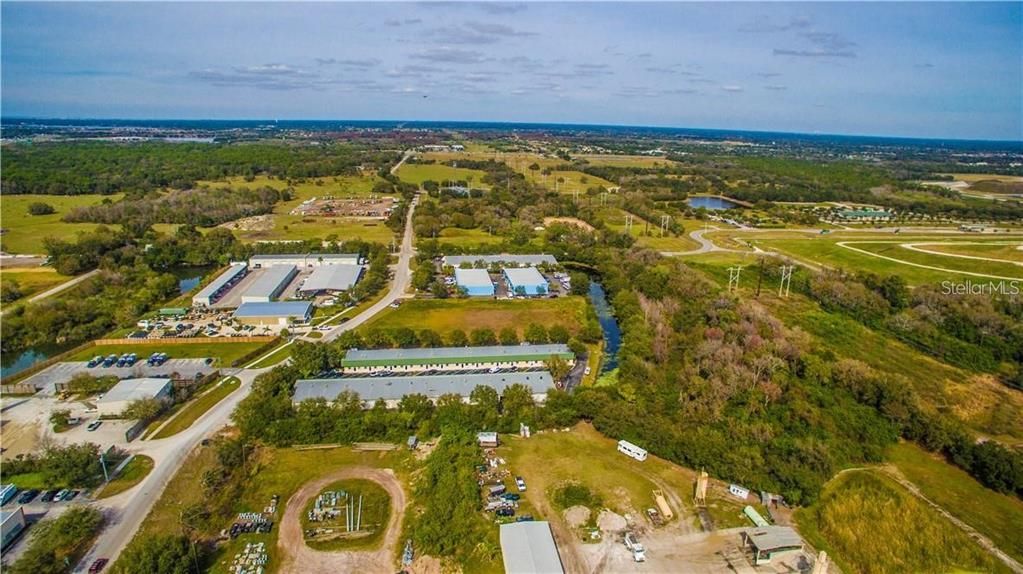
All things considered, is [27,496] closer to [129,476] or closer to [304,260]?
[129,476]

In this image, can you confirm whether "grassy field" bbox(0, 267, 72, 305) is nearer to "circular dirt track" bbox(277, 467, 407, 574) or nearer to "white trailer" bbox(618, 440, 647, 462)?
"circular dirt track" bbox(277, 467, 407, 574)

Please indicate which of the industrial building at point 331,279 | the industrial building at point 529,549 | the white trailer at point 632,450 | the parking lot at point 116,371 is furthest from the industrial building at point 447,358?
the industrial building at point 529,549

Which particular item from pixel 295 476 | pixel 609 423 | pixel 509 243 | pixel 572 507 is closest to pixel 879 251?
pixel 509 243

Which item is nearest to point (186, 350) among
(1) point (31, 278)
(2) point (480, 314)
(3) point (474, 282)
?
(2) point (480, 314)

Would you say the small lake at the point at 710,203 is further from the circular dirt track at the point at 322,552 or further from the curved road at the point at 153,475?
the circular dirt track at the point at 322,552

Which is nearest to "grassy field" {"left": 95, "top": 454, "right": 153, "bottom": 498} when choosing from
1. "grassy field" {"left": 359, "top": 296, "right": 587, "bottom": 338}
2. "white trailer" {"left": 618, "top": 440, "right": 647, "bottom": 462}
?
"grassy field" {"left": 359, "top": 296, "right": 587, "bottom": 338}

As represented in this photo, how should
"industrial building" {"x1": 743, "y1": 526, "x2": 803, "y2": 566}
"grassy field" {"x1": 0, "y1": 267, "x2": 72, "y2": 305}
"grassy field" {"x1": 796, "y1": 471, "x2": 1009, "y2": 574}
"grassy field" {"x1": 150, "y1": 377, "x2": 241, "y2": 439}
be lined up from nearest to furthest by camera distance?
"industrial building" {"x1": 743, "y1": 526, "x2": 803, "y2": 566}
"grassy field" {"x1": 796, "y1": 471, "x2": 1009, "y2": 574}
"grassy field" {"x1": 150, "y1": 377, "x2": 241, "y2": 439}
"grassy field" {"x1": 0, "y1": 267, "x2": 72, "y2": 305}

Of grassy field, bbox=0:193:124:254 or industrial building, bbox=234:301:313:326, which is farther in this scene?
grassy field, bbox=0:193:124:254

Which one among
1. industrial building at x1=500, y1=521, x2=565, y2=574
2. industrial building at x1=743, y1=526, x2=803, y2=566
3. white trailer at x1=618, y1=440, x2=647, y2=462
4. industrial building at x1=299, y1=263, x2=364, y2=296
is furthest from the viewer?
industrial building at x1=299, y1=263, x2=364, y2=296
